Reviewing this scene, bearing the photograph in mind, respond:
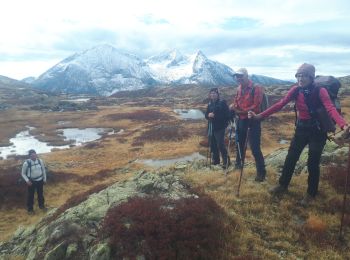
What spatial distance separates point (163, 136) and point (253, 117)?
36276mm

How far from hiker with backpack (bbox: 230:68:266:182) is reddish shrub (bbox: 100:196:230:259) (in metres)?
3.31

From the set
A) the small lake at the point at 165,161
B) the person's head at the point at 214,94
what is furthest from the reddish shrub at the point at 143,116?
the person's head at the point at 214,94

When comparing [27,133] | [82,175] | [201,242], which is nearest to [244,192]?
[201,242]

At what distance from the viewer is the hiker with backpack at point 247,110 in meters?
12.0

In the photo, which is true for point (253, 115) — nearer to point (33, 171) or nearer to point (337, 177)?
point (337, 177)

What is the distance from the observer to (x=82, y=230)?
30.9 ft

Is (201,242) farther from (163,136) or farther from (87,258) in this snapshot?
(163,136)

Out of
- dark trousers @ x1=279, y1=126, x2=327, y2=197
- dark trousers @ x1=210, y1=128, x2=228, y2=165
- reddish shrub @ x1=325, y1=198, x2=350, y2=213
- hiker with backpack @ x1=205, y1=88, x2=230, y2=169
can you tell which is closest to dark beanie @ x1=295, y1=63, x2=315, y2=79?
dark trousers @ x1=279, y1=126, x2=327, y2=197

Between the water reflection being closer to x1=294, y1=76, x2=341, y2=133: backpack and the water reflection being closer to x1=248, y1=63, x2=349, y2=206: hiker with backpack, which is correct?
x1=248, y1=63, x2=349, y2=206: hiker with backpack

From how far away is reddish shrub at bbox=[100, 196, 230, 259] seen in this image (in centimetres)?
805

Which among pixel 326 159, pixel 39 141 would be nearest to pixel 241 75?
pixel 326 159

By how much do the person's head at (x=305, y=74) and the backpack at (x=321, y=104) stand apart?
0.80 feet

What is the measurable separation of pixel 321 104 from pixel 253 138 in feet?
10.3

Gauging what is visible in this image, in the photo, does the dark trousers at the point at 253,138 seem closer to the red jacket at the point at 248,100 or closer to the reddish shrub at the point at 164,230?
the red jacket at the point at 248,100
